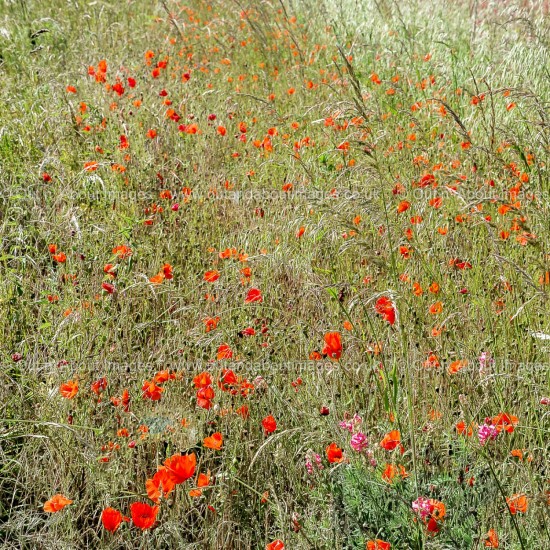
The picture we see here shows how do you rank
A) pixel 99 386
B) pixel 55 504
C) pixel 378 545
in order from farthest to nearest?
pixel 99 386, pixel 55 504, pixel 378 545

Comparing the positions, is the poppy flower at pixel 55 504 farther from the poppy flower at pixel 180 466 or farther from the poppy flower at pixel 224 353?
the poppy flower at pixel 224 353

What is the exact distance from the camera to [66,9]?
647 cm

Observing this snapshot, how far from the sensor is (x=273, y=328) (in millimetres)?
2566

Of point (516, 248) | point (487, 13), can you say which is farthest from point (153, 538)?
point (487, 13)

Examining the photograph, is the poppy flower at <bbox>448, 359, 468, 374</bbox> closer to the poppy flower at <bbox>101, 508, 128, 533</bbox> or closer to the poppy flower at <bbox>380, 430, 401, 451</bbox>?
the poppy flower at <bbox>380, 430, 401, 451</bbox>

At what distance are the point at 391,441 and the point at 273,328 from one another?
842 millimetres

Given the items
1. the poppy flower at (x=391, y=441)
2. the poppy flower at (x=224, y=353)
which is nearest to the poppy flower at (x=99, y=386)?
the poppy flower at (x=224, y=353)

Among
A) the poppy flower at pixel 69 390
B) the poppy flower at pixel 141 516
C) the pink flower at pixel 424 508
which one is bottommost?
Result: the pink flower at pixel 424 508

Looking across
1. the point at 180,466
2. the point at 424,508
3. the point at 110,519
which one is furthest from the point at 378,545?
the point at 110,519

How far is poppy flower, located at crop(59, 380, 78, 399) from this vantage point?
6.68ft

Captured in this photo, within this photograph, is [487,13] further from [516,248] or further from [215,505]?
[215,505]

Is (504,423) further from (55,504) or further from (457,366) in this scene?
(55,504)

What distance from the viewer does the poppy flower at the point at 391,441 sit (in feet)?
5.90

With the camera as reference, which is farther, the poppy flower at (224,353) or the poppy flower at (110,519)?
the poppy flower at (224,353)
